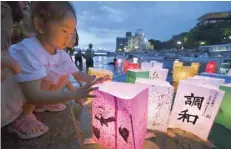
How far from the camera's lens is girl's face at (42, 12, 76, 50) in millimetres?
1255

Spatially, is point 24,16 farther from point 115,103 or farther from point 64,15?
point 115,103

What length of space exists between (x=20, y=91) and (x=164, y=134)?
1282mm

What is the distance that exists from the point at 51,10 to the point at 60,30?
0.13 m

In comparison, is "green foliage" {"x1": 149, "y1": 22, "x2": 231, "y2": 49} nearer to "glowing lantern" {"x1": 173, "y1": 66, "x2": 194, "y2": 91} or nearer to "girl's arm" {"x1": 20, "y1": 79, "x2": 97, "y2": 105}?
"glowing lantern" {"x1": 173, "y1": 66, "x2": 194, "y2": 91}

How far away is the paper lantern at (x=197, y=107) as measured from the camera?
181 cm

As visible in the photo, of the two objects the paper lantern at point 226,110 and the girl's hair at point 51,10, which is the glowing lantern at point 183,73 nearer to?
the paper lantern at point 226,110

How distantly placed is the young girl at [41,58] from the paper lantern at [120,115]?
161 millimetres


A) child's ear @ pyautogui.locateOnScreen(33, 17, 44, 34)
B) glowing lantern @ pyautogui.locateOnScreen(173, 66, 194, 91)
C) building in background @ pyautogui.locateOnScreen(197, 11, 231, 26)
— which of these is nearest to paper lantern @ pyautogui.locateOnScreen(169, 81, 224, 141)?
child's ear @ pyautogui.locateOnScreen(33, 17, 44, 34)

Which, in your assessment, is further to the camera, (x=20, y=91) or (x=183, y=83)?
(x=183, y=83)

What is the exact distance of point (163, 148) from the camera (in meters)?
1.59

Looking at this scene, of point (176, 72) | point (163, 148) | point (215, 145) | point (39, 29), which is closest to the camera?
point (39, 29)

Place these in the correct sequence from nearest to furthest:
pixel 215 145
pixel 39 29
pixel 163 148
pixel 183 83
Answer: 1. pixel 39 29
2. pixel 163 148
3. pixel 215 145
4. pixel 183 83

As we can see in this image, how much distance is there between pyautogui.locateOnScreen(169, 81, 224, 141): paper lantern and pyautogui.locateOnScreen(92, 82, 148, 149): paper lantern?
26.1 inches

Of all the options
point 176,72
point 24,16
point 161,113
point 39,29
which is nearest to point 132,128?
point 161,113
